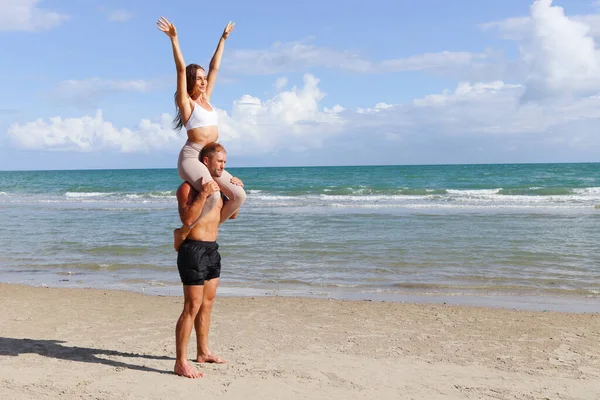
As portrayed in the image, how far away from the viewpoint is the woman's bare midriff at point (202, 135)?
491 cm

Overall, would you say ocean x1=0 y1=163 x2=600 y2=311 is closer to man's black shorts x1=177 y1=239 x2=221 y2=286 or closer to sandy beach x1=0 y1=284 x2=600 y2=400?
sandy beach x1=0 y1=284 x2=600 y2=400

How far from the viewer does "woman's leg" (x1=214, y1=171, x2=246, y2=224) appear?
5012mm

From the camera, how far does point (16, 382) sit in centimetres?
451

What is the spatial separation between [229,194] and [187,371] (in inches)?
57.1

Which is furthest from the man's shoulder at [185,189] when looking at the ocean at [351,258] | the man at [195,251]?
the ocean at [351,258]

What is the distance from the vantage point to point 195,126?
16.1 ft

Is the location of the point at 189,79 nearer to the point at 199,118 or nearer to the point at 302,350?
the point at 199,118

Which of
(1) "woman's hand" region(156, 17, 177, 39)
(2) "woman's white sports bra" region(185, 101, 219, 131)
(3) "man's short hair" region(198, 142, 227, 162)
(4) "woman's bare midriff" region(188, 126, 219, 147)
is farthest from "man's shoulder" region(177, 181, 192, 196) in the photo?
(1) "woman's hand" region(156, 17, 177, 39)

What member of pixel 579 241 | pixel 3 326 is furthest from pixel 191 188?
pixel 579 241

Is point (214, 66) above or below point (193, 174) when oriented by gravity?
above

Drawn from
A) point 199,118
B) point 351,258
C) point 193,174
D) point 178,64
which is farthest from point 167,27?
point 351,258

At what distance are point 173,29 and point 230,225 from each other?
13424mm

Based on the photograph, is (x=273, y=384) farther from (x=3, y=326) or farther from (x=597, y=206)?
(x=597, y=206)

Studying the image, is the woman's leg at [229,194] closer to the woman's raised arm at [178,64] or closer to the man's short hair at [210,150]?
the man's short hair at [210,150]
